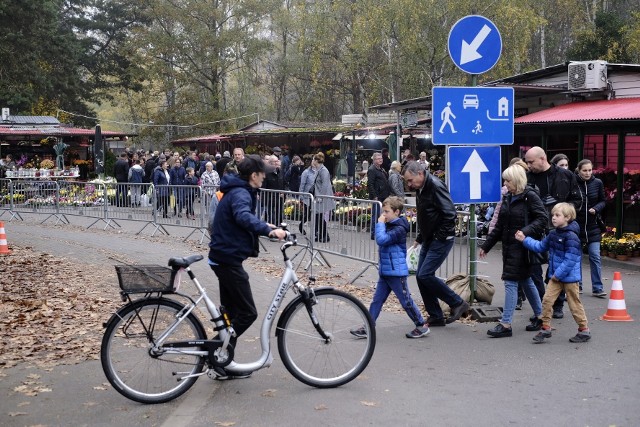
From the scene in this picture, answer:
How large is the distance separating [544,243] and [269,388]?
344 centimetres

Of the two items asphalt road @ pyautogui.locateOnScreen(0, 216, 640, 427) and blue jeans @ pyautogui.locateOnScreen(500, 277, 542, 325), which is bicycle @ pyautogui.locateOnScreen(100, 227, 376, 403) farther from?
blue jeans @ pyautogui.locateOnScreen(500, 277, 542, 325)

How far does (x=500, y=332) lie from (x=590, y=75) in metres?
12.0

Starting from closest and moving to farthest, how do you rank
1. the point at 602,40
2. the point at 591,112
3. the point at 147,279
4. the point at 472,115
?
the point at 147,279 → the point at 472,115 → the point at 591,112 → the point at 602,40

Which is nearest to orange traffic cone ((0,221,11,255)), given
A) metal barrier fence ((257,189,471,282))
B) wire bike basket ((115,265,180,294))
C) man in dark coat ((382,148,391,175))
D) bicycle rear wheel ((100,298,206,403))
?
metal barrier fence ((257,189,471,282))

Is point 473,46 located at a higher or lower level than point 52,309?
higher

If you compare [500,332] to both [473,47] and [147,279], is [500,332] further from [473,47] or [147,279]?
[147,279]

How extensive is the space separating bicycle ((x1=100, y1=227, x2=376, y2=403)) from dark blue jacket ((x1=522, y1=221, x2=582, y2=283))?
8.51 feet

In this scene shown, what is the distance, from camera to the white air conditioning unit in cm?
1903

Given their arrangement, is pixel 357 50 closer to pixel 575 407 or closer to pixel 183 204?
pixel 183 204

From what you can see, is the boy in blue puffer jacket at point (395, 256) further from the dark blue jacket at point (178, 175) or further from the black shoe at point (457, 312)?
the dark blue jacket at point (178, 175)

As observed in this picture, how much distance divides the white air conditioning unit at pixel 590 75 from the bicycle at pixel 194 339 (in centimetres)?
1401

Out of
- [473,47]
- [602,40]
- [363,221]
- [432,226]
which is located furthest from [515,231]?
[602,40]

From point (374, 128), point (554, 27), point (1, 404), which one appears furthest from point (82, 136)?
point (1, 404)

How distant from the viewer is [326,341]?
6770 millimetres
